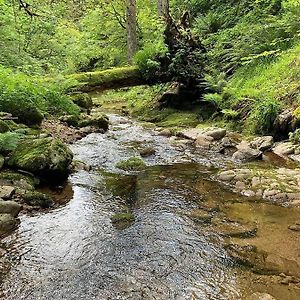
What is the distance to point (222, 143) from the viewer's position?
9.41 metres

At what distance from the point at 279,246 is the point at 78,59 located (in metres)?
19.8

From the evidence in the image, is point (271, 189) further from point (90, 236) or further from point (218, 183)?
point (90, 236)

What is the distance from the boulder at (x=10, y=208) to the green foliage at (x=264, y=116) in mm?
6563

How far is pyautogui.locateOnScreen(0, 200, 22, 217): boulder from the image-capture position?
517 cm

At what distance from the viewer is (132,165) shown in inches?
308

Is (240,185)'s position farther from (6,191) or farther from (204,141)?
(6,191)

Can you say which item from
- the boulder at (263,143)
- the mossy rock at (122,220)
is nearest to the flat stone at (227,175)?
the boulder at (263,143)

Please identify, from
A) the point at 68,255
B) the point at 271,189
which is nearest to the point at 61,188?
the point at 68,255

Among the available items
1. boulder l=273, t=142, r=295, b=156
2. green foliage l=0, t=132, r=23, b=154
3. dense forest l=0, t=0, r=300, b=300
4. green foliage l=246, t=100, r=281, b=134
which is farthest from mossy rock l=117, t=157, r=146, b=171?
green foliage l=246, t=100, r=281, b=134

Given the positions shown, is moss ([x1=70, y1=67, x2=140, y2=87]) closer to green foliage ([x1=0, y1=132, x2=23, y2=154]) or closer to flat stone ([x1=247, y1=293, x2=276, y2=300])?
green foliage ([x1=0, y1=132, x2=23, y2=154])

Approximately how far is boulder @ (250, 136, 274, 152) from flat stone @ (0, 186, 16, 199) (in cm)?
540

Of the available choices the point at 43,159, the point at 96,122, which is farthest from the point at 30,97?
the point at 43,159

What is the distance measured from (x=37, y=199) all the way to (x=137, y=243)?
1821 mm

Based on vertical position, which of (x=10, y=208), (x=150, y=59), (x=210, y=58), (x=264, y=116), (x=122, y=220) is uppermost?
(x=150, y=59)
